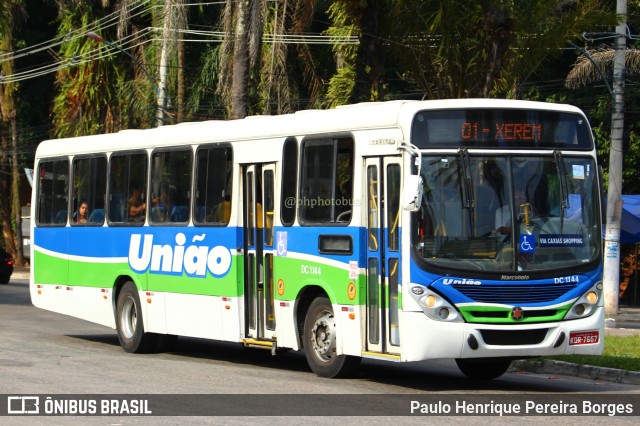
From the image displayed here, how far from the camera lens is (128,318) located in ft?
61.3

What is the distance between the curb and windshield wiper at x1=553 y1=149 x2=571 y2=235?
259 cm

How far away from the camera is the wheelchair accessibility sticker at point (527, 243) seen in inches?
519

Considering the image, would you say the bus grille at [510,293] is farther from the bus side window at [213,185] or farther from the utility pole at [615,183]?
the utility pole at [615,183]

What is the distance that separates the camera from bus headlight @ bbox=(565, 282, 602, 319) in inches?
530

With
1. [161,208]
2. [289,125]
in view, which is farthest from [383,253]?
[161,208]

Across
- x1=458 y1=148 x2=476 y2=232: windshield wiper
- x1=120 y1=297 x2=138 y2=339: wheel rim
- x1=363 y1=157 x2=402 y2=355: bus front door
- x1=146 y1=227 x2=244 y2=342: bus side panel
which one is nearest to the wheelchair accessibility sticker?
x1=458 y1=148 x2=476 y2=232: windshield wiper

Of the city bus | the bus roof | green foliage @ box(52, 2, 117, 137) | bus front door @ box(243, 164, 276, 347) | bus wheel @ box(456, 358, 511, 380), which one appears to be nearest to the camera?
the city bus

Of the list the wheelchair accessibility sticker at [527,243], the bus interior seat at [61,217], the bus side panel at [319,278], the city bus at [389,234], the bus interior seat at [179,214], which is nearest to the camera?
the city bus at [389,234]

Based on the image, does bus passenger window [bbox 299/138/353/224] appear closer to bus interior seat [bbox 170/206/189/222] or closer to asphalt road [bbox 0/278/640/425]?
asphalt road [bbox 0/278/640/425]

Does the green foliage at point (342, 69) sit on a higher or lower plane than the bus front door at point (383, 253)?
higher

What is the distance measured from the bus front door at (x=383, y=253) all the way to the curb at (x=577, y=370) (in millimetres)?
3339

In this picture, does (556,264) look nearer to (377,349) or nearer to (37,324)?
(377,349)

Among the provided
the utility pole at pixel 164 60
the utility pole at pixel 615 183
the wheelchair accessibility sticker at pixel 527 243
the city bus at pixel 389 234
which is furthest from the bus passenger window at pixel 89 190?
the utility pole at pixel 164 60

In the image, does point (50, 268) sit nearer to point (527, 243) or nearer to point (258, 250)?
point (258, 250)
